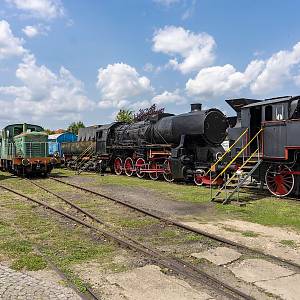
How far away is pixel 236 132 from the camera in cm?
1555

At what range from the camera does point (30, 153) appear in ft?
77.3

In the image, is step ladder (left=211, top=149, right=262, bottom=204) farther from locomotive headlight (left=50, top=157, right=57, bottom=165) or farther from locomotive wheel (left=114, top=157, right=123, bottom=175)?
locomotive headlight (left=50, top=157, right=57, bottom=165)

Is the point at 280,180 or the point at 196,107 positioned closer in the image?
the point at 280,180

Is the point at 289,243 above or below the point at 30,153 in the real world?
below

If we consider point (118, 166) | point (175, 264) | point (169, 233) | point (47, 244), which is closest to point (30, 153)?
A: point (118, 166)

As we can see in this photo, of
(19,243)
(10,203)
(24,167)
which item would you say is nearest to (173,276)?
(19,243)

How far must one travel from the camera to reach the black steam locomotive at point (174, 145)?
18562 millimetres

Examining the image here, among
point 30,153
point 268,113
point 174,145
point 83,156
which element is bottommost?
point 83,156

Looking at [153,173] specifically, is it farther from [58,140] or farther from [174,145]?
[58,140]

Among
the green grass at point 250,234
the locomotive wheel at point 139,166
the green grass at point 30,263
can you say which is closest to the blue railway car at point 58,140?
the locomotive wheel at point 139,166

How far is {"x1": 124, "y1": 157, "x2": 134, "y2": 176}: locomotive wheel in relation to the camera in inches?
939

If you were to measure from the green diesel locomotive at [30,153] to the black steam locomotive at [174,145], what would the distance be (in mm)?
4365

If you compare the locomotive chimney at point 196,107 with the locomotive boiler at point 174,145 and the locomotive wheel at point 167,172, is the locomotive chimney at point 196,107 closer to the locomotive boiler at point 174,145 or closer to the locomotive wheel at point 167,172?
the locomotive boiler at point 174,145

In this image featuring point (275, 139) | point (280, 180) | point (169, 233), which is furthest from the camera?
point (280, 180)
